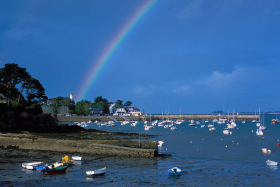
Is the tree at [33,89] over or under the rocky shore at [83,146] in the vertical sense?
over

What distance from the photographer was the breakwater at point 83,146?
2717 cm

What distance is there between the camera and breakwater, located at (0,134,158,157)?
89.1 ft

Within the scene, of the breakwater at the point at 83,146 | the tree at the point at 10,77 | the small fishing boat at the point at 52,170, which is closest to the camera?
the small fishing boat at the point at 52,170

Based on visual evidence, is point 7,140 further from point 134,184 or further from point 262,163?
point 262,163

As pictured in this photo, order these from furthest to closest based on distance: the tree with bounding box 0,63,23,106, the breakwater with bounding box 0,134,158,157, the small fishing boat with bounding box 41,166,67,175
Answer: the tree with bounding box 0,63,23,106 < the breakwater with bounding box 0,134,158,157 < the small fishing boat with bounding box 41,166,67,175

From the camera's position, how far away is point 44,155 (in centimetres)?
2709

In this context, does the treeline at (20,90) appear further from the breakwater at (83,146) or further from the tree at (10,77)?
the breakwater at (83,146)

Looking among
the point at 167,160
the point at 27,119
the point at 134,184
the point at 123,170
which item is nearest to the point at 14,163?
the point at 123,170

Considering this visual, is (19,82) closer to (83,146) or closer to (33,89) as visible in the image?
(33,89)

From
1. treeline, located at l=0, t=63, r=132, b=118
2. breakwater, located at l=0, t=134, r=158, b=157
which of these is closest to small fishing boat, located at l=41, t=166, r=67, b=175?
breakwater, located at l=0, t=134, r=158, b=157

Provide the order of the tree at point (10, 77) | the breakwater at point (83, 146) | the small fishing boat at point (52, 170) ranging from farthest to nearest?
the tree at point (10, 77) < the breakwater at point (83, 146) < the small fishing boat at point (52, 170)

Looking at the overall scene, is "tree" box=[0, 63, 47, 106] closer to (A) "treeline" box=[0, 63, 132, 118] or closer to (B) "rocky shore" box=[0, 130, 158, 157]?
(A) "treeline" box=[0, 63, 132, 118]

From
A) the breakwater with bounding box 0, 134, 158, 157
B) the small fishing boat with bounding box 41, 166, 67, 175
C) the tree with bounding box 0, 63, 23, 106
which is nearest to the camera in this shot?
the small fishing boat with bounding box 41, 166, 67, 175

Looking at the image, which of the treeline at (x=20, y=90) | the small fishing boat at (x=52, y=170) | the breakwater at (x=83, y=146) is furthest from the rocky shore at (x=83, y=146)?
the treeline at (x=20, y=90)
